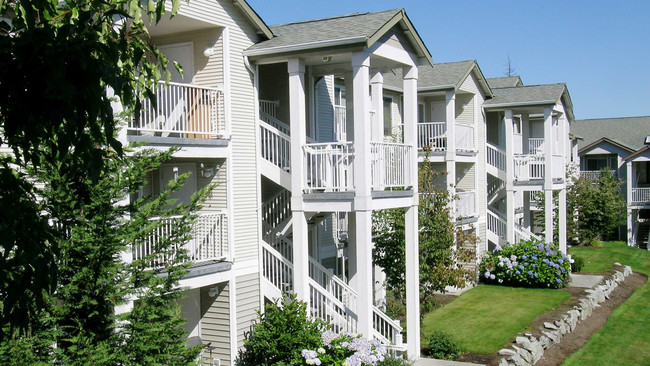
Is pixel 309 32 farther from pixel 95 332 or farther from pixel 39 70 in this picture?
pixel 39 70

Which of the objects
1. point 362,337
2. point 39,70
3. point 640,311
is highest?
point 39,70

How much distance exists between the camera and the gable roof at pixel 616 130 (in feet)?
181

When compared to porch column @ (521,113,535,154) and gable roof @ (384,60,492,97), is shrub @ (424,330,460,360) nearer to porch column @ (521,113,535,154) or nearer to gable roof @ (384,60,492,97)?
gable roof @ (384,60,492,97)

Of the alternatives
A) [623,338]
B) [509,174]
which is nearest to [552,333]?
[623,338]

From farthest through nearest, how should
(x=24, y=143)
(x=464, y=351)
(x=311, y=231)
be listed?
(x=311, y=231) < (x=464, y=351) < (x=24, y=143)

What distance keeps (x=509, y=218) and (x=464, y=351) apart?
12496 millimetres

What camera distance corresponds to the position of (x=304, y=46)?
14.3 meters

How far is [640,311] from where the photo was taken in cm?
2381

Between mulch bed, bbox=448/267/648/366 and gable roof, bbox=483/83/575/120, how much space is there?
7756mm

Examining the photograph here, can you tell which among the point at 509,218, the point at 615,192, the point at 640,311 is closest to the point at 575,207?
the point at 615,192

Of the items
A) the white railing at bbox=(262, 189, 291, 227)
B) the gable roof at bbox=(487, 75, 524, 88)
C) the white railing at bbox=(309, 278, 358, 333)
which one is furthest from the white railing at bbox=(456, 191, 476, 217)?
the gable roof at bbox=(487, 75, 524, 88)

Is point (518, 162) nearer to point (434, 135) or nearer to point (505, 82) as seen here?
point (434, 135)

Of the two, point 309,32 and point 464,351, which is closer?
point 309,32

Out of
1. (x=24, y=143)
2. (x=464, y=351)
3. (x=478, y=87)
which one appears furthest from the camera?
(x=478, y=87)
